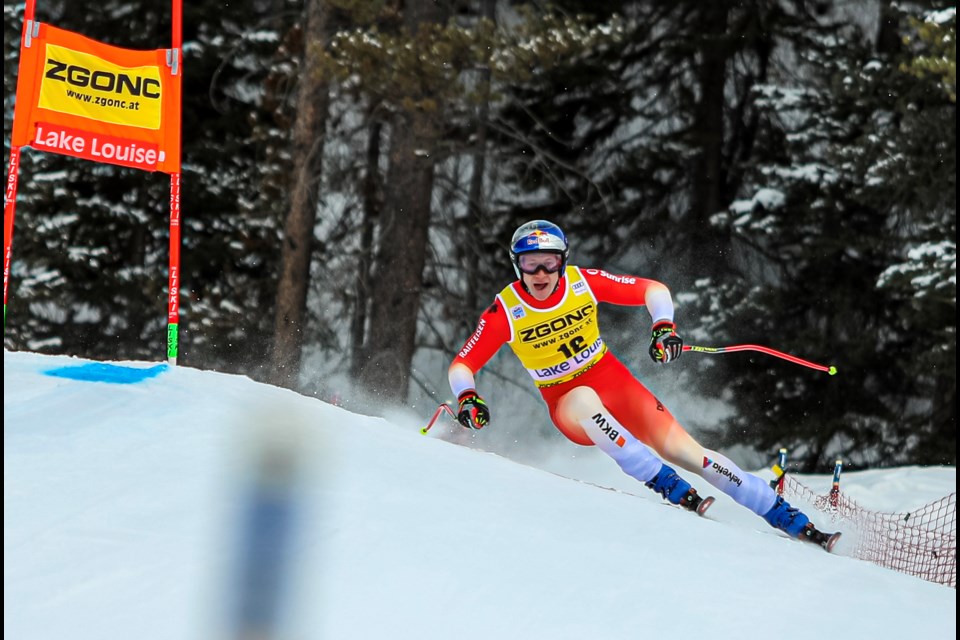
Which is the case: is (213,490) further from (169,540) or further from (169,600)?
(169,600)

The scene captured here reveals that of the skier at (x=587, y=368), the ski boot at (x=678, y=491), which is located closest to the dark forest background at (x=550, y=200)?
the skier at (x=587, y=368)

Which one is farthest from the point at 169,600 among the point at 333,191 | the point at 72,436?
the point at 333,191

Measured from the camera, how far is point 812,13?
16734 millimetres

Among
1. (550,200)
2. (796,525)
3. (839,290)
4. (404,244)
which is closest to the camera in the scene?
(796,525)

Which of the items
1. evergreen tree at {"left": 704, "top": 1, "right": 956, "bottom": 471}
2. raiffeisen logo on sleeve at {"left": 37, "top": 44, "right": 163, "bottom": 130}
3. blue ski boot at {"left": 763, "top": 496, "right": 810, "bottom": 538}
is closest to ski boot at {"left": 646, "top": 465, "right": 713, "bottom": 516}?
blue ski boot at {"left": 763, "top": 496, "right": 810, "bottom": 538}

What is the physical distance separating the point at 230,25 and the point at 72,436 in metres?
14.2

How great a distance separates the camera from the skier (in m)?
5.79

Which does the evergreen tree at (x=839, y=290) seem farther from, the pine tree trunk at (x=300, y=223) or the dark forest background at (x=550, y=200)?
the pine tree trunk at (x=300, y=223)

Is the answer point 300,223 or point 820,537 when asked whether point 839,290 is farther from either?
point 820,537

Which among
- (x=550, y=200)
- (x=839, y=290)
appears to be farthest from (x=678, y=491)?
(x=550, y=200)

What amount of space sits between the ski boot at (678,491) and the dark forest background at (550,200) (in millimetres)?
5841

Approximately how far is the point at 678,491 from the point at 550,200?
448 inches

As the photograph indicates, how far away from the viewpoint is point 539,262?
6109 mm

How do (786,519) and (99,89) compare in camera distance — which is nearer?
(786,519)
